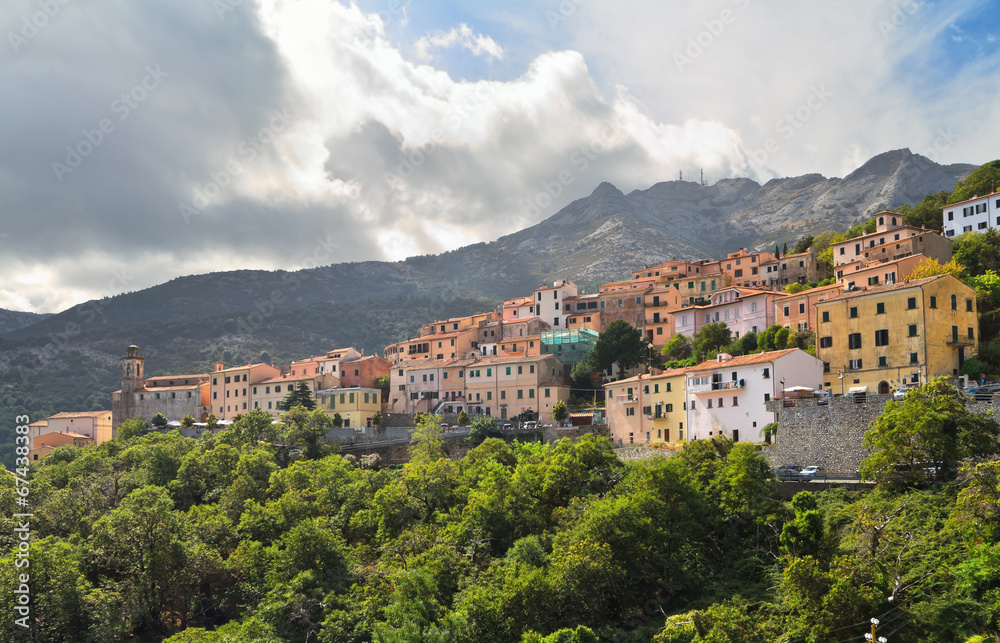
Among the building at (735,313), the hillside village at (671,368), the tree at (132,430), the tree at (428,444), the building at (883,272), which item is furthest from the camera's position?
the tree at (132,430)

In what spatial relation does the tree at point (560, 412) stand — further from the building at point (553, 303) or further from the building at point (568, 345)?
the building at point (553, 303)

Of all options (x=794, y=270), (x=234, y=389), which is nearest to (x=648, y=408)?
(x=794, y=270)

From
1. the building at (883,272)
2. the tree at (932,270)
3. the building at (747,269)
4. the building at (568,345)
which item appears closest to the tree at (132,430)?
the building at (568,345)

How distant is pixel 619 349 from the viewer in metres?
76.4

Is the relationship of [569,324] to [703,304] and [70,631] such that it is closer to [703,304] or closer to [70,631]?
[703,304]

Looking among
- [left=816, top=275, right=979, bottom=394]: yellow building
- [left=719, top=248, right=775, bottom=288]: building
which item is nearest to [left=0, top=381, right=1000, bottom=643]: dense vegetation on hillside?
[left=816, top=275, right=979, bottom=394]: yellow building

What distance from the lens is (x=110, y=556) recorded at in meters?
47.8

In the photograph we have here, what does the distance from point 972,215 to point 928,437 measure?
50.2 m

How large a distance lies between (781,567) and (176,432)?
5629 centimetres

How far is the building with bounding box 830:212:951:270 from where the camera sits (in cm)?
7069

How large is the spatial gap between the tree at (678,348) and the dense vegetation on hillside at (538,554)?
22.5 meters

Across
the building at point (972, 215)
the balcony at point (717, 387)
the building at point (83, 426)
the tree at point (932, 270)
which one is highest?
the building at point (972, 215)

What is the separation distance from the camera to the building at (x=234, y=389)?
304 ft

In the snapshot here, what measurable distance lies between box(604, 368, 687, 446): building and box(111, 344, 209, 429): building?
174 feet
